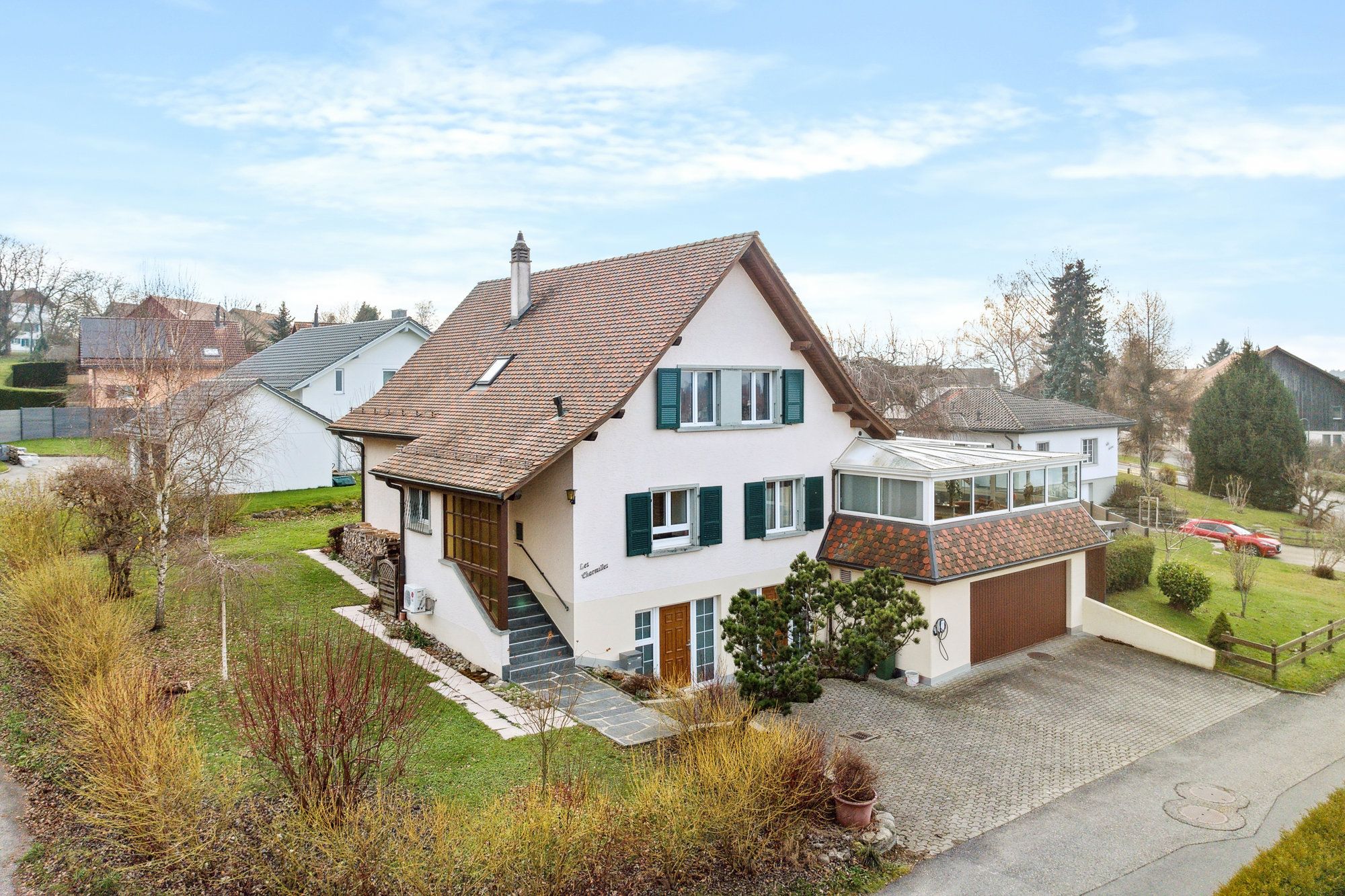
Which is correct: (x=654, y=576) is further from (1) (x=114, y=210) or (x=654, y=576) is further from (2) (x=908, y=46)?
(1) (x=114, y=210)

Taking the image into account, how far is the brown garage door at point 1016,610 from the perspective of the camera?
1816 cm

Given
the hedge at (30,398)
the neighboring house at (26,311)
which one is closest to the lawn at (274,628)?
the hedge at (30,398)

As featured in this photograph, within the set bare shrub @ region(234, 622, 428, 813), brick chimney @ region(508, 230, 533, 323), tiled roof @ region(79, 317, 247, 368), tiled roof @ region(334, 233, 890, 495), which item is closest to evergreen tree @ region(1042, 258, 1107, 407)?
tiled roof @ region(334, 233, 890, 495)

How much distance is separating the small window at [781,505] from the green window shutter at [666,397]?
3220 millimetres

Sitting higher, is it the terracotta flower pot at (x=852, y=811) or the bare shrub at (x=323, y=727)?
the bare shrub at (x=323, y=727)

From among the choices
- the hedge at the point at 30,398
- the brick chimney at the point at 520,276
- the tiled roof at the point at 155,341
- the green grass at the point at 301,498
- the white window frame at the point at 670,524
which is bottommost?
the green grass at the point at 301,498

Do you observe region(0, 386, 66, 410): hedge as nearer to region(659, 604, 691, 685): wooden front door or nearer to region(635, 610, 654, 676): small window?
region(635, 610, 654, 676): small window

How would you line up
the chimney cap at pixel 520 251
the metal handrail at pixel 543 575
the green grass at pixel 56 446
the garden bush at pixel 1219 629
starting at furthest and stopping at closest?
the green grass at pixel 56 446
the chimney cap at pixel 520 251
the garden bush at pixel 1219 629
the metal handrail at pixel 543 575

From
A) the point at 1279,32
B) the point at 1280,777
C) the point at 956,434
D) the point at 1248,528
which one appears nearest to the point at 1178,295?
the point at 1248,528

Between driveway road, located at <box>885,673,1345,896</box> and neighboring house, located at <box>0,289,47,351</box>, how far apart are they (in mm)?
70544

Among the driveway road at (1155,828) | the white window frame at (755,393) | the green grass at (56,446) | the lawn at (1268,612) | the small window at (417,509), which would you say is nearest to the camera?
the driveway road at (1155,828)

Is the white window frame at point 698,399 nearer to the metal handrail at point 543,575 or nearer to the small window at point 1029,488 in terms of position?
the metal handrail at point 543,575

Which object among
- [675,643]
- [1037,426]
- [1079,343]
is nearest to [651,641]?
[675,643]

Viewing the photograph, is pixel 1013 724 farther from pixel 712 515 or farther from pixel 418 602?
pixel 418 602
